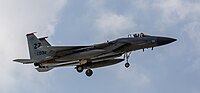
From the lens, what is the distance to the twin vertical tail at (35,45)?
44.1 meters

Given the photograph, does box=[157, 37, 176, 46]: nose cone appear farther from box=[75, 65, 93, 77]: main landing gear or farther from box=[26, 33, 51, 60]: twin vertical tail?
box=[26, 33, 51, 60]: twin vertical tail

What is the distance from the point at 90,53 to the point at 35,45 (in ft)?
21.7

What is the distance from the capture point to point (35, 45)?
4506 cm

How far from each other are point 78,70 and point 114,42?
4.09 m

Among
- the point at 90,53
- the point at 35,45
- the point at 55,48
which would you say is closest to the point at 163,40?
the point at 90,53

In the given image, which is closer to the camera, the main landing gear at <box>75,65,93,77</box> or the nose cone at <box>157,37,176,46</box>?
the nose cone at <box>157,37,176,46</box>

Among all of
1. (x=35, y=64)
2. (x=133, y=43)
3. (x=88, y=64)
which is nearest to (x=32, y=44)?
(x=35, y=64)

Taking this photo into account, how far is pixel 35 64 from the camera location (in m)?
43.1

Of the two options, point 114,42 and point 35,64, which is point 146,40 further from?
point 35,64

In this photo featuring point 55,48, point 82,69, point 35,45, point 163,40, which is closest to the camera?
point 163,40

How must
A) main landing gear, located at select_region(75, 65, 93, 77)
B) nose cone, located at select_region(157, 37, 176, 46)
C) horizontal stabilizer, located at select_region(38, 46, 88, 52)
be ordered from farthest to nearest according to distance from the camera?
main landing gear, located at select_region(75, 65, 93, 77), horizontal stabilizer, located at select_region(38, 46, 88, 52), nose cone, located at select_region(157, 37, 176, 46)

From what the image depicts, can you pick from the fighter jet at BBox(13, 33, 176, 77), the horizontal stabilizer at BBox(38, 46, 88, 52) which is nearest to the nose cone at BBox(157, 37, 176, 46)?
the fighter jet at BBox(13, 33, 176, 77)

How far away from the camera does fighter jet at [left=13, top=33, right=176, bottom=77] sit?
4078 cm

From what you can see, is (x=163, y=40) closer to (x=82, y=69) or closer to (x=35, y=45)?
(x=82, y=69)
